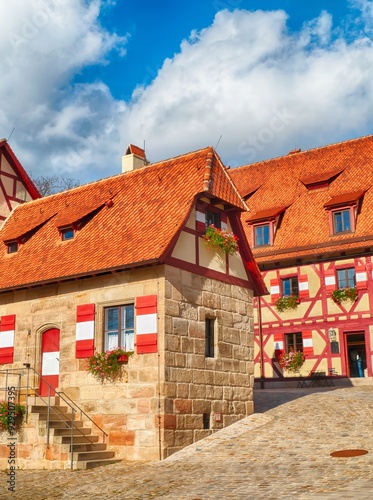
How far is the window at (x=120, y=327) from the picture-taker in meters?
16.9

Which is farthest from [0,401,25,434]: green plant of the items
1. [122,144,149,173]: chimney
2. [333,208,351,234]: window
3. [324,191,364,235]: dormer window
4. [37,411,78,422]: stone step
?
[333,208,351,234]: window

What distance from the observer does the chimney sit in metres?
24.3

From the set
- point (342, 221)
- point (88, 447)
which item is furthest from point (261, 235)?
point (88, 447)

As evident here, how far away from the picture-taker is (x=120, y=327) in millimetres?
17109

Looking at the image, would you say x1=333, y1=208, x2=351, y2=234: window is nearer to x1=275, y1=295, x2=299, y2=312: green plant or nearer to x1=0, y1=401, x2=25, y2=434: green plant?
x1=275, y1=295, x2=299, y2=312: green plant

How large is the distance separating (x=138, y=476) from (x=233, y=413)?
515 centimetres

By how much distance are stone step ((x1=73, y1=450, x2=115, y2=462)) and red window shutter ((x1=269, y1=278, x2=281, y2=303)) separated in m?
14.0

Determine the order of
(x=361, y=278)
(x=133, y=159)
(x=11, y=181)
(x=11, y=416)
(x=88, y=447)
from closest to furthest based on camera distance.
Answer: (x=88, y=447)
(x=11, y=416)
(x=133, y=159)
(x=11, y=181)
(x=361, y=278)

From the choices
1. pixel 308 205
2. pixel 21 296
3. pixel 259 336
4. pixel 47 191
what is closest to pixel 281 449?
pixel 21 296

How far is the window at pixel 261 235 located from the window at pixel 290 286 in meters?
1.94

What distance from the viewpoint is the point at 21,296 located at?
19016 millimetres

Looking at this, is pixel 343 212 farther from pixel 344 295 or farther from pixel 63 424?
pixel 63 424

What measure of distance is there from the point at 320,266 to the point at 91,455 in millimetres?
15108

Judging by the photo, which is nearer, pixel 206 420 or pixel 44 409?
pixel 44 409
